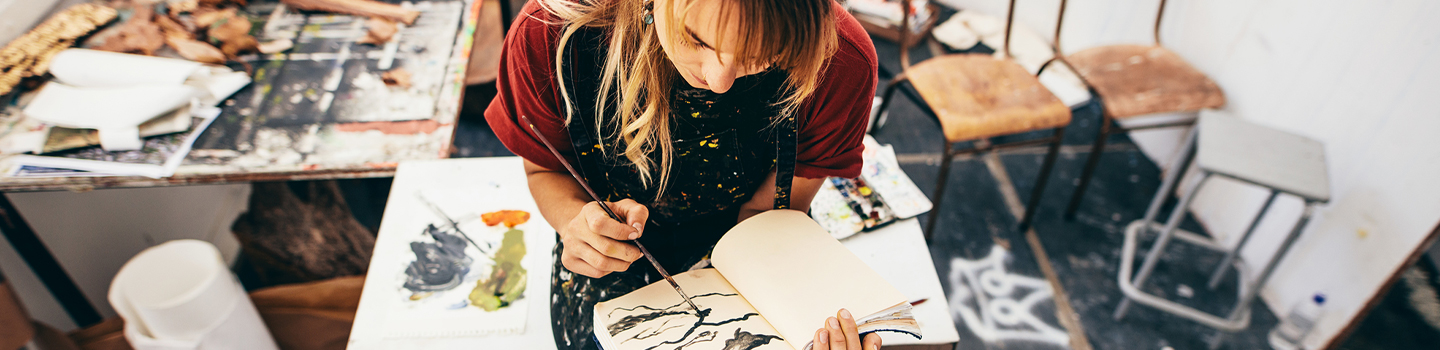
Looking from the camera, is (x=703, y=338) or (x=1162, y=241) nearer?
(x=703, y=338)

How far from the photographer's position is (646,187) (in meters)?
1.11

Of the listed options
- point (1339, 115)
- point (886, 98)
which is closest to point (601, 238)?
point (886, 98)

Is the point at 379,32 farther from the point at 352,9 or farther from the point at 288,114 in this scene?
the point at 288,114

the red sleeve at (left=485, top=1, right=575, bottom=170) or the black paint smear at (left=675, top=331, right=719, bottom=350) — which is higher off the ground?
the red sleeve at (left=485, top=1, right=575, bottom=170)

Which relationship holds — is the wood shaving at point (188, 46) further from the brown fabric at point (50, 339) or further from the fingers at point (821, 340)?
the fingers at point (821, 340)

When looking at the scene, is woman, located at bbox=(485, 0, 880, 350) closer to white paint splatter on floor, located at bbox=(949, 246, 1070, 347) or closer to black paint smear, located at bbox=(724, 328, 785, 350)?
black paint smear, located at bbox=(724, 328, 785, 350)

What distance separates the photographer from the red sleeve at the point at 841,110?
959mm

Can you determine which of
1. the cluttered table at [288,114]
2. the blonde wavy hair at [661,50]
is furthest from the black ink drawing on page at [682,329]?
the cluttered table at [288,114]

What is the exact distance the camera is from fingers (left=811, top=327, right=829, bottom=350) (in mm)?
848

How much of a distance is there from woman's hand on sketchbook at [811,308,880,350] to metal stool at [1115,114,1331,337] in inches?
48.6

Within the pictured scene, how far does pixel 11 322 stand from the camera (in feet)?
3.83

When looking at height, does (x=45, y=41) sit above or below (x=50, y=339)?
above

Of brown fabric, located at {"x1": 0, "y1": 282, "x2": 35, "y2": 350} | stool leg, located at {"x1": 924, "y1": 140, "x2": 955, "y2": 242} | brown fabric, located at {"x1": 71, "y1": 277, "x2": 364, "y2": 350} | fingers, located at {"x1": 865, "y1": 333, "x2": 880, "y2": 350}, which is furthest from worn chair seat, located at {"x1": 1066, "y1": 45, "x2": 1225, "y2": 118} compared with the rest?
brown fabric, located at {"x1": 0, "y1": 282, "x2": 35, "y2": 350}

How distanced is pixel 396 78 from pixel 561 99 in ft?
2.68
